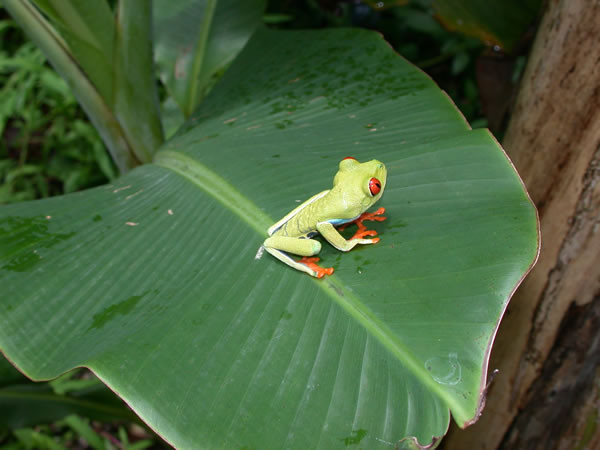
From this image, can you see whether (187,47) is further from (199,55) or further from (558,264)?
(558,264)

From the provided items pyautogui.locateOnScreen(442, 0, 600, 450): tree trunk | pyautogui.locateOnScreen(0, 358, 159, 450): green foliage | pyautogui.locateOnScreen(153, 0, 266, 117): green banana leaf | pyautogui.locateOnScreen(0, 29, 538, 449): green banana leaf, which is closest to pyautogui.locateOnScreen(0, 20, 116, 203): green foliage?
pyautogui.locateOnScreen(153, 0, 266, 117): green banana leaf

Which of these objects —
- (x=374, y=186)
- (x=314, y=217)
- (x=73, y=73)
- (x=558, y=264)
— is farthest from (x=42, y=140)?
(x=558, y=264)

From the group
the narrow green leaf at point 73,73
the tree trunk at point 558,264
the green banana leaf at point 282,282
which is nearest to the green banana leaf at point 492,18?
the tree trunk at point 558,264

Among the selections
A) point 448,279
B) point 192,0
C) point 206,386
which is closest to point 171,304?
point 206,386

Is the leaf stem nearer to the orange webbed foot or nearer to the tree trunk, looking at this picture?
the orange webbed foot

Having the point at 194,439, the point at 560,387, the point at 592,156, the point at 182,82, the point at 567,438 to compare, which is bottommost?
the point at 567,438

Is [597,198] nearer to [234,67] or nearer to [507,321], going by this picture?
[507,321]
